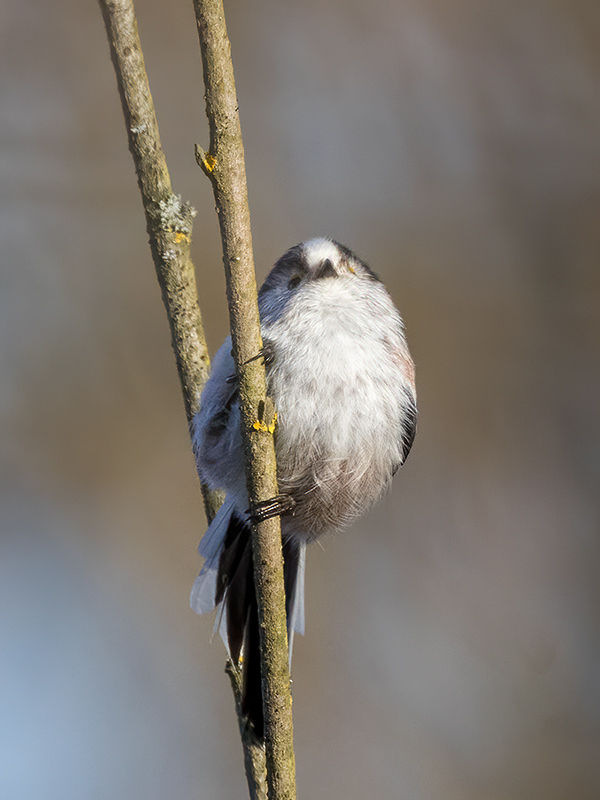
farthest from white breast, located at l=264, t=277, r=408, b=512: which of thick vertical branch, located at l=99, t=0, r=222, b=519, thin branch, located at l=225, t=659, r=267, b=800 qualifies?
thin branch, located at l=225, t=659, r=267, b=800

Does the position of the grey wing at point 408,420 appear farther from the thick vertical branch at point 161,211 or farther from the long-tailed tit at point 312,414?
the thick vertical branch at point 161,211

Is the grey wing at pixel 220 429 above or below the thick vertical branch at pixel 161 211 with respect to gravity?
below

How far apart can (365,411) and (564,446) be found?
1.53m

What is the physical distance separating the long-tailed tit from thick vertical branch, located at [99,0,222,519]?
0.36 feet

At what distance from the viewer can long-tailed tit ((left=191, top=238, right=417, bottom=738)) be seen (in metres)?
1.43

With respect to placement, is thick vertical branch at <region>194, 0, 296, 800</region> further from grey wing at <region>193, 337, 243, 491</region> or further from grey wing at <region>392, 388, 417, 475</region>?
grey wing at <region>392, 388, 417, 475</region>

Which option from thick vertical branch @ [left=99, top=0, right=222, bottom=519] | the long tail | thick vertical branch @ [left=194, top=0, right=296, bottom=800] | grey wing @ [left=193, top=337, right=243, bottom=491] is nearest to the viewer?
thick vertical branch @ [left=194, top=0, right=296, bottom=800]

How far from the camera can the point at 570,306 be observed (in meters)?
2.82

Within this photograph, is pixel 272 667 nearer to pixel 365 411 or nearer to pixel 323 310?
pixel 365 411

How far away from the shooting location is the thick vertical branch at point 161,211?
4.42 feet

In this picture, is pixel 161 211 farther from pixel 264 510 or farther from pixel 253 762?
pixel 253 762

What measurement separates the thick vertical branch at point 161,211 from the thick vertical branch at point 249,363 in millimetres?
384

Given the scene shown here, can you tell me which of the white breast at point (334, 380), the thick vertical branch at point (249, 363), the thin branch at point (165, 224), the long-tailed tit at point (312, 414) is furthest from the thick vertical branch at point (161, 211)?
the thick vertical branch at point (249, 363)

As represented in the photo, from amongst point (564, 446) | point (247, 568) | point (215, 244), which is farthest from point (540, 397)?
point (247, 568)
